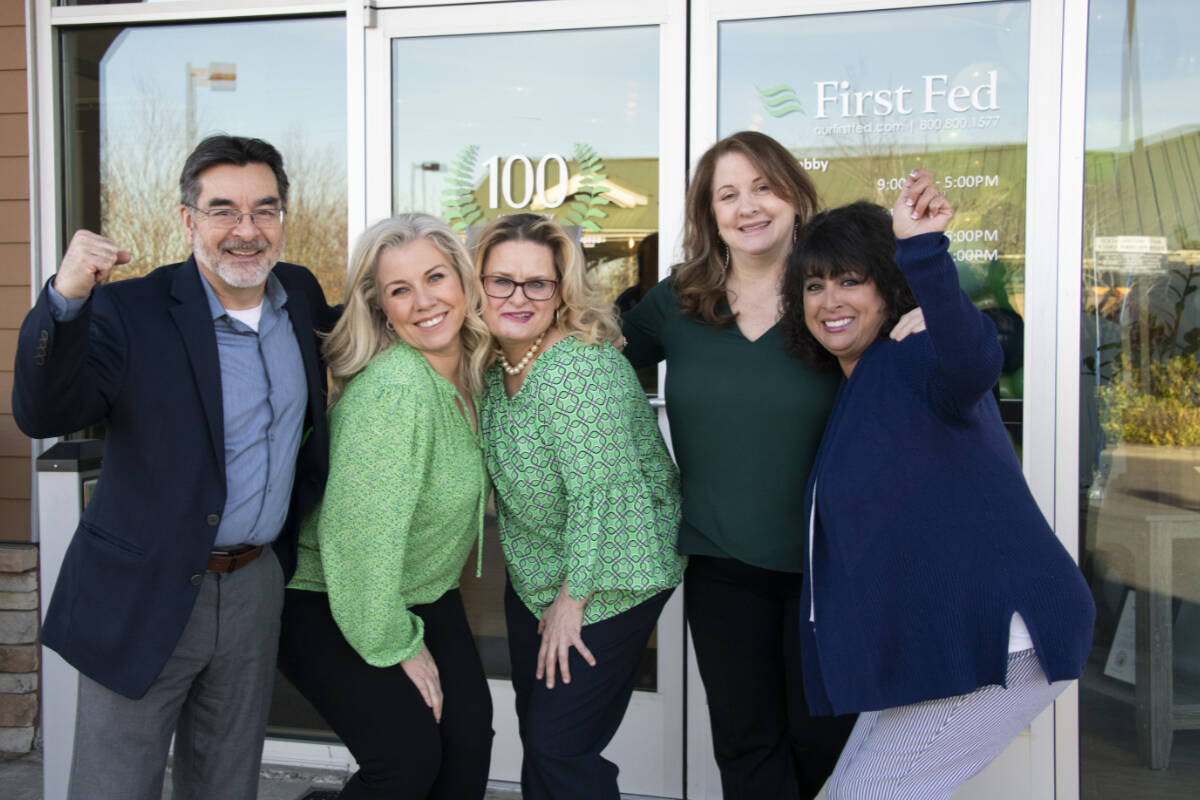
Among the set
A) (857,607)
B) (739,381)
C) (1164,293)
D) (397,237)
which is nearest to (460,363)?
(397,237)

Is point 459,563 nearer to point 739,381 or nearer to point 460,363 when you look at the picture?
point 460,363

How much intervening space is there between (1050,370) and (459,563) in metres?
2.04

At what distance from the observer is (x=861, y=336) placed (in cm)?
208

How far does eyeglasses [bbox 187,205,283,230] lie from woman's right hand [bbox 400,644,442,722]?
3.49 feet

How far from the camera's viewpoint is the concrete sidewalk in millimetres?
3562

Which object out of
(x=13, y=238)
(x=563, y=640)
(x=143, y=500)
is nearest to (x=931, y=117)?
(x=563, y=640)

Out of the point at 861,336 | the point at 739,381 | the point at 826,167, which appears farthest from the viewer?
the point at 826,167

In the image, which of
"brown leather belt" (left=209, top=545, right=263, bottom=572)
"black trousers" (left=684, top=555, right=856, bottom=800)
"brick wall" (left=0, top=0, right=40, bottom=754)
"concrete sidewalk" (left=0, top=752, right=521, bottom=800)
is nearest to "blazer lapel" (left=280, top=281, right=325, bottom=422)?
"brown leather belt" (left=209, top=545, right=263, bottom=572)

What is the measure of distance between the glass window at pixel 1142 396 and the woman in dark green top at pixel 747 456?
130 cm

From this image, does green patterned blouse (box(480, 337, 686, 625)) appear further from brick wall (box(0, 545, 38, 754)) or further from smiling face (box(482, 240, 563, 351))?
brick wall (box(0, 545, 38, 754))

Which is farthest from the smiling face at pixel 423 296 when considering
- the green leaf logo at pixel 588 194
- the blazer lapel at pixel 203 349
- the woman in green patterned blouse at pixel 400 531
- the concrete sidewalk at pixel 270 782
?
the concrete sidewalk at pixel 270 782

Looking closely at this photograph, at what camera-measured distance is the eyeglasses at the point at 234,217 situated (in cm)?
222

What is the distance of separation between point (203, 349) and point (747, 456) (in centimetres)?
127

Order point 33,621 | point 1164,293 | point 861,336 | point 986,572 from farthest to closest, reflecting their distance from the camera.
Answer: point 33,621 < point 1164,293 < point 861,336 < point 986,572
